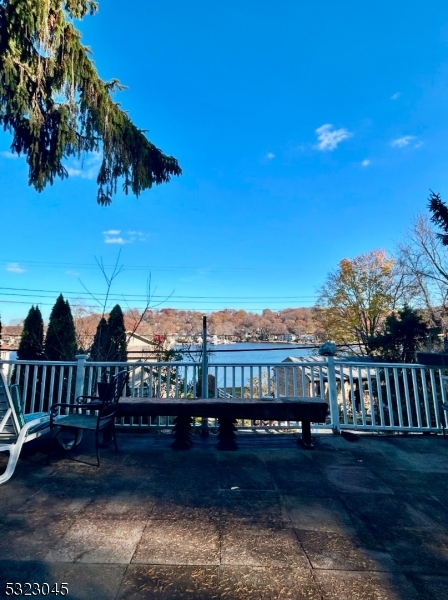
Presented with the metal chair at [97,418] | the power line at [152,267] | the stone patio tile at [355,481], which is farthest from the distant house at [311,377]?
the power line at [152,267]

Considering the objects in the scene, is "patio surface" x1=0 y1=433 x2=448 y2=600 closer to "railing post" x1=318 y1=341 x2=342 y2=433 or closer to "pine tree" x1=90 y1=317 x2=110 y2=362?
"railing post" x1=318 y1=341 x2=342 y2=433

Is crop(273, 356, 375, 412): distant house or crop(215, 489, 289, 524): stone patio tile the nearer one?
crop(215, 489, 289, 524): stone patio tile

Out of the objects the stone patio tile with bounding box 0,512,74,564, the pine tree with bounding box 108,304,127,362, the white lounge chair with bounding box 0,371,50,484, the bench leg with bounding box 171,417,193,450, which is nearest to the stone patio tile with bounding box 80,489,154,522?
the stone patio tile with bounding box 0,512,74,564

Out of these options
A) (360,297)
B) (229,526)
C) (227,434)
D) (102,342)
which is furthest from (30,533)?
(360,297)

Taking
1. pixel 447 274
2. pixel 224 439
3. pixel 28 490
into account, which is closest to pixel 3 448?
pixel 28 490

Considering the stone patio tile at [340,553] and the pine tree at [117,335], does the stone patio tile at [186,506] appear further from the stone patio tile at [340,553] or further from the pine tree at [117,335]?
the pine tree at [117,335]

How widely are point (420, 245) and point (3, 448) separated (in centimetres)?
1747

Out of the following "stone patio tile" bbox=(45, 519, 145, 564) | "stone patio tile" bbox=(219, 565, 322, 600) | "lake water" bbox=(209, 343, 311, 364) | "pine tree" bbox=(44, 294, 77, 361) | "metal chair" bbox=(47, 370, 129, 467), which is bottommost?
"stone patio tile" bbox=(219, 565, 322, 600)

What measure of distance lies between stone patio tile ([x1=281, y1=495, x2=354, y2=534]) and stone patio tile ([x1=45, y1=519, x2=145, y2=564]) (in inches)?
38.3

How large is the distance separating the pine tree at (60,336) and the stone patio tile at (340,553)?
19.9 feet

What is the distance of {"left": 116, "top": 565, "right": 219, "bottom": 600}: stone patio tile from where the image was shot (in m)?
1.28

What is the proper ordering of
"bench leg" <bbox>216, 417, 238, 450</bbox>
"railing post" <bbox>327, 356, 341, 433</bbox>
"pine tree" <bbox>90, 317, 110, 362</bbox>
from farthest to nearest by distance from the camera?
"pine tree" <bbox>90, 317, 110, 362</bbox>
"railing post" <bbox>327, 356, 341, 433</bbox>
"bench leg" <bbox>216, 417, 238, 450</bbox>

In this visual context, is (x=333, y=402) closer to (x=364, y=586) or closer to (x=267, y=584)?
(x=364, y=586)

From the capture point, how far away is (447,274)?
1388cm
